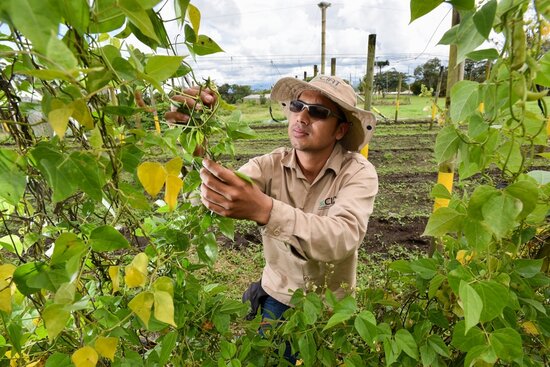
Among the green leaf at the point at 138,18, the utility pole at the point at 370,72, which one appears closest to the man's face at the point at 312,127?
the green leaf at the point at 138,18

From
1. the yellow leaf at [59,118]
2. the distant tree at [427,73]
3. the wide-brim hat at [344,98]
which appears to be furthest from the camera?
the distant tree at [427,73]

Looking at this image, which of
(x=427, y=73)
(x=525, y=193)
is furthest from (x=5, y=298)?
(x=427, y=73)

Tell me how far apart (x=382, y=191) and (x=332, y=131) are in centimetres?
469

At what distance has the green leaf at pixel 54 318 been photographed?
0.48 metres

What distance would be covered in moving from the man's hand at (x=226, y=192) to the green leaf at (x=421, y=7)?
49 cm

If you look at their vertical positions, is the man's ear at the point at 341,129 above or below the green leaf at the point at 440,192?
above

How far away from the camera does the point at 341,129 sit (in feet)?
5.77

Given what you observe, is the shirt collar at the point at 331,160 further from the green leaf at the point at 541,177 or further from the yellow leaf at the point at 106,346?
the yellow leaf at the point at 106,346

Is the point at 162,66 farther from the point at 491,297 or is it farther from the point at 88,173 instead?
the point at 491,297

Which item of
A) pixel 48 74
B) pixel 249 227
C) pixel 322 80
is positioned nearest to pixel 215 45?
pixel 48 74

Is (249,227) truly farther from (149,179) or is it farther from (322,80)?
(149,179)

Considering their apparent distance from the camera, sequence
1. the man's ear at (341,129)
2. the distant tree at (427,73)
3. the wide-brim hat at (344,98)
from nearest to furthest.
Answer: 1. the wide-brim hat at (344,98)
2. the man's ear at (341,129)
3. the distant tree at (427,73)

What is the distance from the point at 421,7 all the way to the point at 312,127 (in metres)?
1.18

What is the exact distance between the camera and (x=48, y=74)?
31 cm
